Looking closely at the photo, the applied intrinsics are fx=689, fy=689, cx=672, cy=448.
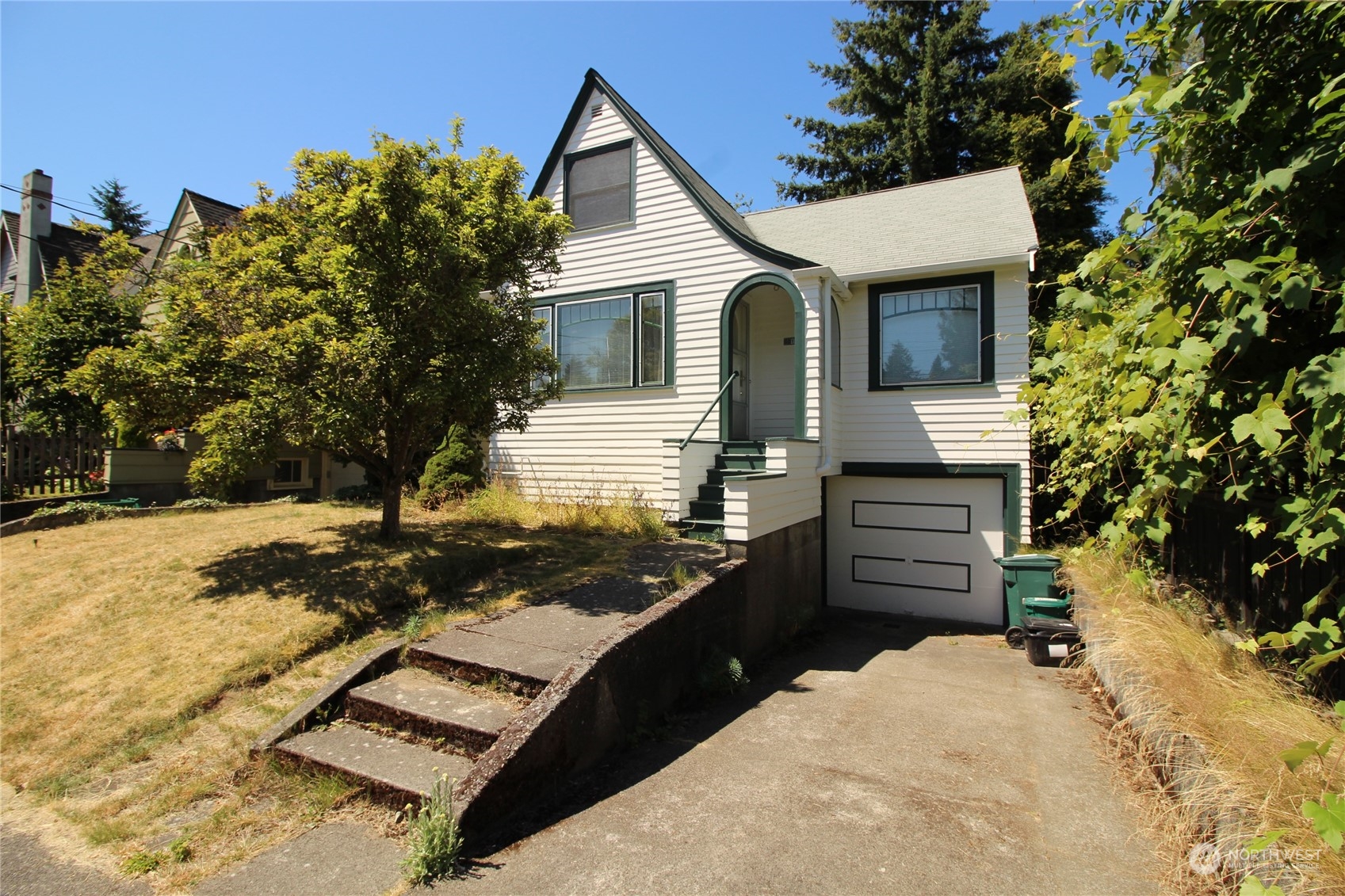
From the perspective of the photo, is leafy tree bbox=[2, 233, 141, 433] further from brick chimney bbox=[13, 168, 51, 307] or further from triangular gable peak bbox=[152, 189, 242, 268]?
brick chimney bbox=[13, 168, 51, 307]

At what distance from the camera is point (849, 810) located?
429 centimetres

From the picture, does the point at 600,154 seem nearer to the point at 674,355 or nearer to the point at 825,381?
the point at 674,355

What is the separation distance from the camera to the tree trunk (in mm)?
8633

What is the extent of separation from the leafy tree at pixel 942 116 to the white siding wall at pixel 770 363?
12.0 metres

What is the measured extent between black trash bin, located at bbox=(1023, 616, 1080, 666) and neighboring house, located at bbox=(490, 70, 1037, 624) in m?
2.46

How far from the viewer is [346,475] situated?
50.8 ft

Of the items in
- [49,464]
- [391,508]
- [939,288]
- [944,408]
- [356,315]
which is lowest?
[391,508]

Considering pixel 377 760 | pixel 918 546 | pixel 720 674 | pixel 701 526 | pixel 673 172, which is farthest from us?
pixel 918 546

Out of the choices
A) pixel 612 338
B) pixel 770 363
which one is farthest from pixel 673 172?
pixel 770 363

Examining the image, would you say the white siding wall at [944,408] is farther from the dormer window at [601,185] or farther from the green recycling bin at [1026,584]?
the dormer window at [601,185]

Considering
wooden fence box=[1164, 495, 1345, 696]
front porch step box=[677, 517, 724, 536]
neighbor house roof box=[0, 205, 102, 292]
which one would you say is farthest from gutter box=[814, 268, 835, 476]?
neighbor house roof box=[0, 205, 102, 292]

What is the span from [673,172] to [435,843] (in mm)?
9783

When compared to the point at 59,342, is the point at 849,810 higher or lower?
lower

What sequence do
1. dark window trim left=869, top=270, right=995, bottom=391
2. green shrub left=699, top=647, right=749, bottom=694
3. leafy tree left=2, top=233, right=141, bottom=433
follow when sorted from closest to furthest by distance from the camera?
green shrub left=699, top=647, right=749, bottom=694 → dark window trim left=869, top=270, right=995, bottom=391 → leafy tree left=2, top=233, right=141, bottom=433
